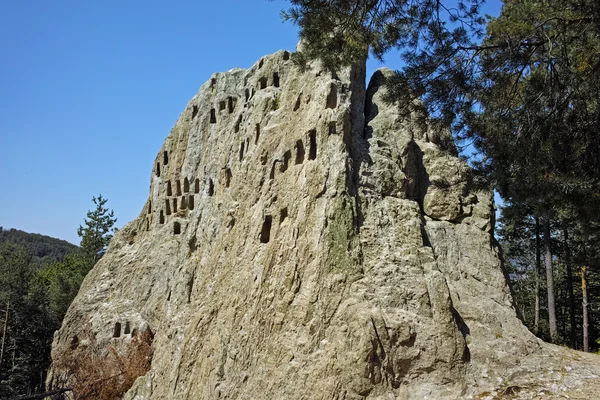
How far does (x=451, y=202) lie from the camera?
15.0 m

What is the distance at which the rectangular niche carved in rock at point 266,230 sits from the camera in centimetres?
1531

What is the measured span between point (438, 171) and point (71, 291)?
3153 centimetres

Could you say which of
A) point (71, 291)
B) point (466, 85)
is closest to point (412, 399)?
point (466, 85)

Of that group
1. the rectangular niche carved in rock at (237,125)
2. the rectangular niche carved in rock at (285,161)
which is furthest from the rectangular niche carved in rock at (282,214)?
the rectangular niche carved in rock at (237,125)

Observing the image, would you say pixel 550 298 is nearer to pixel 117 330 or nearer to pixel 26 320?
pixel 117 330

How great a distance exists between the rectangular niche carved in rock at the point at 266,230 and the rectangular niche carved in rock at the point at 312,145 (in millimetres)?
2316

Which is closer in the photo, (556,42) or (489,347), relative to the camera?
(556,42)

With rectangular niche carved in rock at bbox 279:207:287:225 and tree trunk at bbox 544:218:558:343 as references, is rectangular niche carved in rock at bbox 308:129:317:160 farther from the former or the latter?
tree trunk at bbox 544:218:558:343

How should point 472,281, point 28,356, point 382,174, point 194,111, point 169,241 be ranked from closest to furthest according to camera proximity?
1. point 472,281
2. point 382,174
3. point 169,241
4. point 194,111
5. point 28,356

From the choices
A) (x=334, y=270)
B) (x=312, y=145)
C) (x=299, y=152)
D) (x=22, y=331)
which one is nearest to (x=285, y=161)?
(x=299, y=152)

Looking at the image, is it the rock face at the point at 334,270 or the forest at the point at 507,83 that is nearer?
the forest at the point at 507,83

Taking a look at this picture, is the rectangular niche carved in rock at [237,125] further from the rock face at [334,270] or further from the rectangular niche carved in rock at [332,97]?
the rectangular niche carved in rock at [332,97]

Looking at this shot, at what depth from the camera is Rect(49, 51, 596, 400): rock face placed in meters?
11.7

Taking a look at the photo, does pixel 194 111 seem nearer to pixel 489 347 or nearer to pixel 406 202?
pixel 406 202
